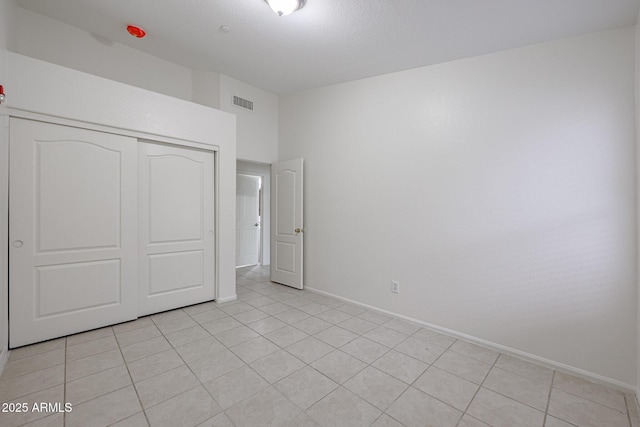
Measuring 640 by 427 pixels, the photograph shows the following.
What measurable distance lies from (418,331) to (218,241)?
8.77 ft

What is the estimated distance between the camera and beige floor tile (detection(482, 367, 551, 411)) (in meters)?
1.90

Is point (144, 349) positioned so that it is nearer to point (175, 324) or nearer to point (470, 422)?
point (175, 324)

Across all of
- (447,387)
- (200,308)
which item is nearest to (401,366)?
(447,387)

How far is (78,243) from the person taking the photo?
2.64 metres

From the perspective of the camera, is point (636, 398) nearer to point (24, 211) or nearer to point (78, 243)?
point (78, 243)

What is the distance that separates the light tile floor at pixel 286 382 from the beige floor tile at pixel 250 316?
5.2 inches

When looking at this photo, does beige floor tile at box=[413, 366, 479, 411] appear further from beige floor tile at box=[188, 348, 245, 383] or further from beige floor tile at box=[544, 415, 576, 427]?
beige floor tile at box=[188, 348, 245, 383]

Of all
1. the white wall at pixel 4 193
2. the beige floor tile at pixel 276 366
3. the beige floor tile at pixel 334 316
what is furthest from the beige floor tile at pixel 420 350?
the white wall at pixel 4 193

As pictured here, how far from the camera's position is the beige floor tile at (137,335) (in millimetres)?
2543

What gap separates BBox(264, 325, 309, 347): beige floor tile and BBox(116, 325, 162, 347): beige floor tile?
1.12 metres

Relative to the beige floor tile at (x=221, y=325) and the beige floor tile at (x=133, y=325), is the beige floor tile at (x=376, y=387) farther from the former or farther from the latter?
the beige floor tile at (x=133, y=325)

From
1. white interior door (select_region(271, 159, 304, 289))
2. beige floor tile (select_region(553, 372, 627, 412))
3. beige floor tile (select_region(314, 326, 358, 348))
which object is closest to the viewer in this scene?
beige floor tile (select_region(553, 372, 627, 412))

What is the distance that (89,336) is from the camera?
2.62 metres

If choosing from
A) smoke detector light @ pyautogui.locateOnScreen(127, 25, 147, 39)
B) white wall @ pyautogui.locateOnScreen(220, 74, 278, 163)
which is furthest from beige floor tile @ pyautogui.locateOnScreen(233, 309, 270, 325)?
smoke detector light @ pyautogui.locateOnScreen(127, 25, 147, 39)
